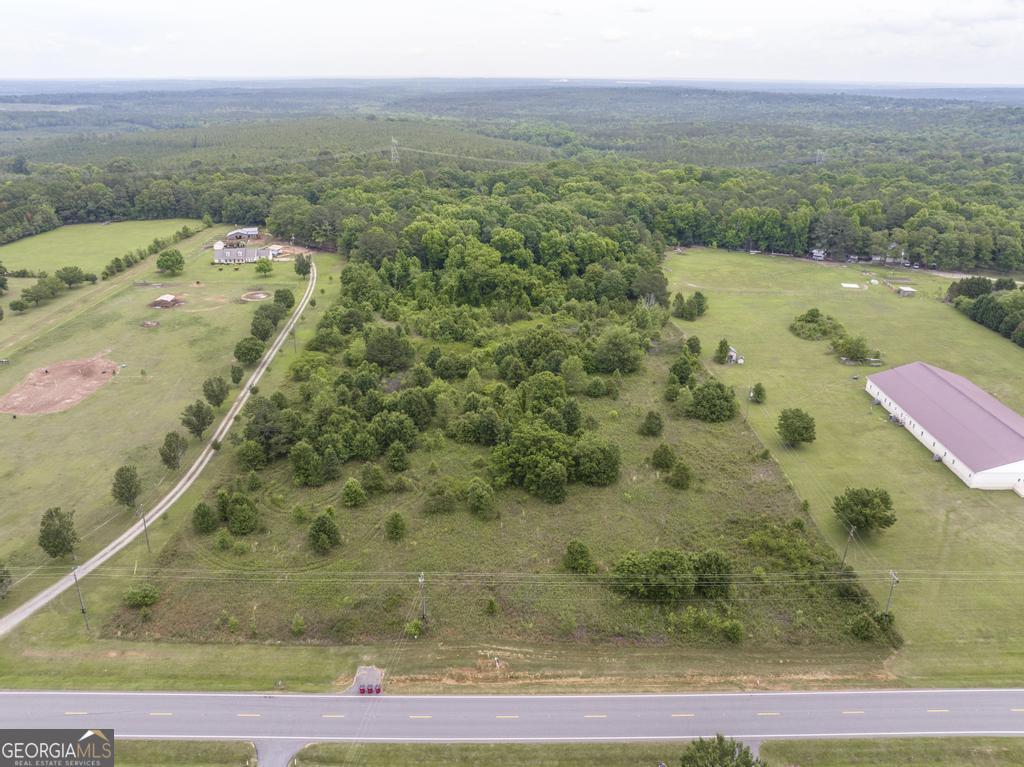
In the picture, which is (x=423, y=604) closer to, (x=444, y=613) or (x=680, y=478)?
(x=444, y=613)

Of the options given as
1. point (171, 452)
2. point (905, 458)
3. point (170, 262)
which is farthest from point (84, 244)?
point (905, 458)

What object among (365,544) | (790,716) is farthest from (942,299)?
(365,544)

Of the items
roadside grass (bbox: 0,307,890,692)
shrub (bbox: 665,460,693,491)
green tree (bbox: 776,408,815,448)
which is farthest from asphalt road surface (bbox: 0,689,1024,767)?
green tree (bbox: 776,408,815,448)

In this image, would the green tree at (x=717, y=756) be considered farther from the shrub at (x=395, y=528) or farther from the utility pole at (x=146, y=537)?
the utility pole at (x=146, y=537)

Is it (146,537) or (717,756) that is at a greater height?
(717,756)

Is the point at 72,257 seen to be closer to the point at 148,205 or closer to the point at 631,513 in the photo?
the point at 148,205

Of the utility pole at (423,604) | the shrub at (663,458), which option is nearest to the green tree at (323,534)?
the utility pole at (423,604)
